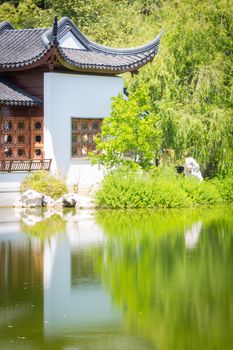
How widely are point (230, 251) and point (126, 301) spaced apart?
4433 mm

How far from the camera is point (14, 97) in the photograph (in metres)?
24.2

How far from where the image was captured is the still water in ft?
33.3

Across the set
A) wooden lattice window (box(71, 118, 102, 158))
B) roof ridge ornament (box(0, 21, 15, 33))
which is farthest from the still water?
roof ridge ornament (box(0, 21, 15, 33))

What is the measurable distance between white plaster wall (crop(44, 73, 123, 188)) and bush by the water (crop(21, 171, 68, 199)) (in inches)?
45.1

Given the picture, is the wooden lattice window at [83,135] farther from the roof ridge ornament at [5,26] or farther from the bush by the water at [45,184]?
the roof ridge ornament at [5,26]

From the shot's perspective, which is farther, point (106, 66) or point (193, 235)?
point (106, 66)

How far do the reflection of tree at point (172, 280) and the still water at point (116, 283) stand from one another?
0.04ft

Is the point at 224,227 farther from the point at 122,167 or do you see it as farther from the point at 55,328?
the point at 55,328

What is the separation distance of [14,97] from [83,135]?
2342 mm

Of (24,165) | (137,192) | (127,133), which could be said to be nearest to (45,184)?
(24,165)

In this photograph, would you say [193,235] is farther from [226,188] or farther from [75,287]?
[226,188]

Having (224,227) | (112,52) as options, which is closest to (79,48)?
(112,52)

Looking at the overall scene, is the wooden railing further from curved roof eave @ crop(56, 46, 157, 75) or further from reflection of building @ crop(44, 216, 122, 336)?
reflection of building @ crop(44, 216, 122, 336)

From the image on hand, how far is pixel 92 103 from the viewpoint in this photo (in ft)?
84.1
